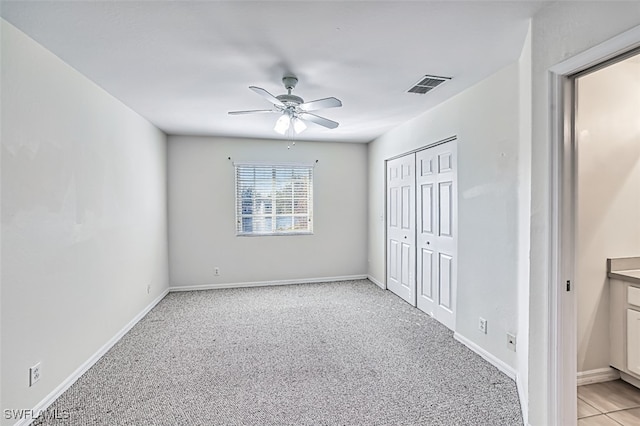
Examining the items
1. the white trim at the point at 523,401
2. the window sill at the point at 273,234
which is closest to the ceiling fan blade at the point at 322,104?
the white trim at the point at 523,401

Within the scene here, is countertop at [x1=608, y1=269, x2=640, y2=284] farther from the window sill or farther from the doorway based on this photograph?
the window sill

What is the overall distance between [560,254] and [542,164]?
0.50 meters

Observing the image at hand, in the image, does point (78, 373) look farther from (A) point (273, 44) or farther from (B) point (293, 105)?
(A) point (273, 44)

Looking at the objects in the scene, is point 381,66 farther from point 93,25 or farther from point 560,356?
point 560,356

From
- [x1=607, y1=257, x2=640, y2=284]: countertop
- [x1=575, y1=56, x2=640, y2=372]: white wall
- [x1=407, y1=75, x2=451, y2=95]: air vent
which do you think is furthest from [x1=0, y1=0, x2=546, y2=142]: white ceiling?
[x1=607, y1=257, x2=640, y2=284]: countertop

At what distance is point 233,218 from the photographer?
16.9 ft

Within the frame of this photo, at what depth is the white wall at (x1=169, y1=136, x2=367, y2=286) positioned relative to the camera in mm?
4980

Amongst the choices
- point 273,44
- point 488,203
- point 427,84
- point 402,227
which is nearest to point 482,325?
point 488,203

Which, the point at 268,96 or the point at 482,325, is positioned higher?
the point at 268,96

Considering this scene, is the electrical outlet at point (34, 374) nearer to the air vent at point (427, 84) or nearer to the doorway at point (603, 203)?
the air vent at point (427, 84)

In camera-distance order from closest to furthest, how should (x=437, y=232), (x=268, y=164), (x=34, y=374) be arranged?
(x=34, y=374), (x=437, y=232), (x=268, y=164)

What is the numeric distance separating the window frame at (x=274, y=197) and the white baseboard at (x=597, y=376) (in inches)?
151

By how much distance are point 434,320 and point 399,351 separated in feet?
3.22

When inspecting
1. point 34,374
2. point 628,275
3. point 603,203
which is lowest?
point 34,374
